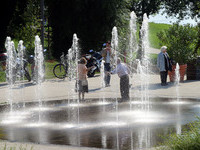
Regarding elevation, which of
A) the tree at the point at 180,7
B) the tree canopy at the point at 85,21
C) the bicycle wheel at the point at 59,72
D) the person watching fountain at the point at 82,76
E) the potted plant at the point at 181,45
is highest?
the tree at the point at 180,7

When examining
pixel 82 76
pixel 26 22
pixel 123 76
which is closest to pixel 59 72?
pixel 82 76

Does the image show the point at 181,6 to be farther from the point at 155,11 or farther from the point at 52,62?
the point at 52,62

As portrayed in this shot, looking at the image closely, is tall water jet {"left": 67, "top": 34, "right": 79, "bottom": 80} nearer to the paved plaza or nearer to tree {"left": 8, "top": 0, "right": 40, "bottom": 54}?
the paved plaza

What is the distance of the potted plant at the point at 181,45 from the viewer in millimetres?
18516

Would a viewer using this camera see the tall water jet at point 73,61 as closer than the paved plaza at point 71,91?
No

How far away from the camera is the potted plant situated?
60.7 ft

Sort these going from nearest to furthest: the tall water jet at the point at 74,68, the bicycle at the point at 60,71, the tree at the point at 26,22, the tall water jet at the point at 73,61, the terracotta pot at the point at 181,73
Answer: the tall water jet at the point at 74,68
the terracotta pot at the point at 181,73
the bicycle at the point at 60,71
the tall water jet at the point at 73,61
the tree at the point at 26,22

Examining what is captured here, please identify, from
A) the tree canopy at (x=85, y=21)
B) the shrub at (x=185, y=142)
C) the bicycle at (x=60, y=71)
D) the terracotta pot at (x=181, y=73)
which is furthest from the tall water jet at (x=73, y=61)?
the shrub at (x=185, y=142)

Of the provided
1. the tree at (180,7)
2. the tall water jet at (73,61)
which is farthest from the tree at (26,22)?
the tree at (180,7)

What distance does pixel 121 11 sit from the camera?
96.8 feet

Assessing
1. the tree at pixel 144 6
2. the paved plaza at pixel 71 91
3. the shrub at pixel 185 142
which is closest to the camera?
the shrub at pixel 185 142

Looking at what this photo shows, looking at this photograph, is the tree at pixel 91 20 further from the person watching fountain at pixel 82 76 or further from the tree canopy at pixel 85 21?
the person watching fountain at pixel 82 76

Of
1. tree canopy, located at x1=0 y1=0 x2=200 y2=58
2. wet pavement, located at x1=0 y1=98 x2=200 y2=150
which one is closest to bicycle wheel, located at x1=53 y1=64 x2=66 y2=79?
wet pavement, located at x1=0 y1=98 x2=200 y2=150

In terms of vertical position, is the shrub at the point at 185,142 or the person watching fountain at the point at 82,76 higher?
the person watching fountain at the point at 82,76
